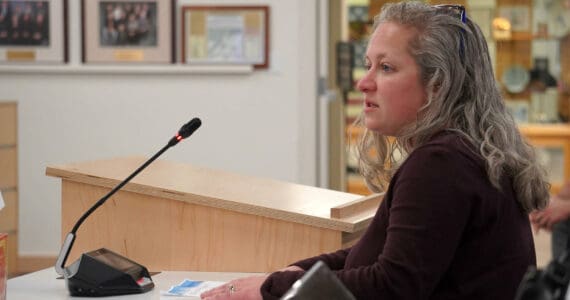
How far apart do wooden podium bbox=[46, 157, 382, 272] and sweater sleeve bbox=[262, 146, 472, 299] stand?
2.15ft

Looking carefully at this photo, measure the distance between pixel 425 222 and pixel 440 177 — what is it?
0.08 metres

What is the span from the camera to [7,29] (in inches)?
239

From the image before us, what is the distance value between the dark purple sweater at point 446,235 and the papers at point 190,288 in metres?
0.51

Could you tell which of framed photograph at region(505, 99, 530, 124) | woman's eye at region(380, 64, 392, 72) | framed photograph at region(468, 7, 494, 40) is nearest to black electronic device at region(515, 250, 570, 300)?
woman's eye at region(380, 64, 392, 72)

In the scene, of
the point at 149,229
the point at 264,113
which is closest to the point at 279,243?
the point at 149,229

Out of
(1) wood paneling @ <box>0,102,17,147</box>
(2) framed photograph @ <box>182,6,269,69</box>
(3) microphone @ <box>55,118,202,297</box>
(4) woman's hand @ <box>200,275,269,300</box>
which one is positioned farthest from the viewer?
(2) framed photograph @ <box>182,6,269,69</box>

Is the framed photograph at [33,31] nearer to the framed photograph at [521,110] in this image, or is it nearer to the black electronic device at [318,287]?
the framed photograph at [521,110]

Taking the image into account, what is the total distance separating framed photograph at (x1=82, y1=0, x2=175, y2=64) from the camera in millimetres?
5957

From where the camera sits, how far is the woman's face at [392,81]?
2.00 m

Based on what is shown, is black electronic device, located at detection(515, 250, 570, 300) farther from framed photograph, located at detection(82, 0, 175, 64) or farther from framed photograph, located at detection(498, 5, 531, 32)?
framed photograph, located at detection(498, 5, 531, 32)

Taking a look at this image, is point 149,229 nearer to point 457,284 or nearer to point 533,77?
point 457,284

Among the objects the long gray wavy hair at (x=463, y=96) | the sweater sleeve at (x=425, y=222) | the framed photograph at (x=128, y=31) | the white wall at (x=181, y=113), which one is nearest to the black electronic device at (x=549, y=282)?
the sweater sleeve at (x=425, y=222)

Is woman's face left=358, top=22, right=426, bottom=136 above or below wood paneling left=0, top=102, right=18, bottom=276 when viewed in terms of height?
above

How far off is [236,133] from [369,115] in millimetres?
3965
